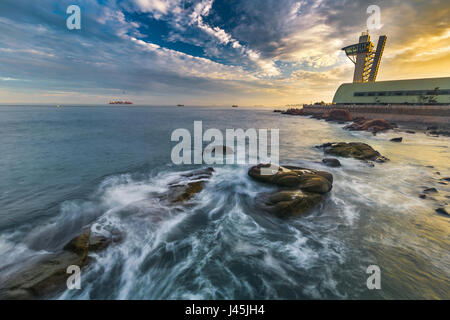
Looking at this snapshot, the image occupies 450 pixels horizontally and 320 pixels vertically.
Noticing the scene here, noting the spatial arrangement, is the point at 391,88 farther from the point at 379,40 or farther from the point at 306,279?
the point at 306,279

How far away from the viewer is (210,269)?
228 inches

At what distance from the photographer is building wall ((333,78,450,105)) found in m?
52.0

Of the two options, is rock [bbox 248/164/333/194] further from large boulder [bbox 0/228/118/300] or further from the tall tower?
the tall tower

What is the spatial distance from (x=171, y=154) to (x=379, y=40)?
106 meters

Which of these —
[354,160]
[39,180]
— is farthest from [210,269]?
[354,160]

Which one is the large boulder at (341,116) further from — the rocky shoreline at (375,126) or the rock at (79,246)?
the rock at (79,246)

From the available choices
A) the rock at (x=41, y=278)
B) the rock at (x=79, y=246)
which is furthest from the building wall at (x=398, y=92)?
the rock at (x=41, y=278)

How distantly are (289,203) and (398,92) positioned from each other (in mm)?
78208

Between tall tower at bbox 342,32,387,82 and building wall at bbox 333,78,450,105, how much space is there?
16.4m

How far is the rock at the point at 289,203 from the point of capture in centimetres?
830

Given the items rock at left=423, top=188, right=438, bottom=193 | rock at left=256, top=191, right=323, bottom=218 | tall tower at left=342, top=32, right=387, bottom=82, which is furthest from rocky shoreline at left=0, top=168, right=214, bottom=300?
tall tower at left=342, top=32, right=387, bottom=82

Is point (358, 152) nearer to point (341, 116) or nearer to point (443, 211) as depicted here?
point (443, 211)

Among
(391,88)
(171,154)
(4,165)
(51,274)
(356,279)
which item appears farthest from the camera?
(391,88)

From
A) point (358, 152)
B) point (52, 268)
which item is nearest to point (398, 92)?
point (358, 152)
